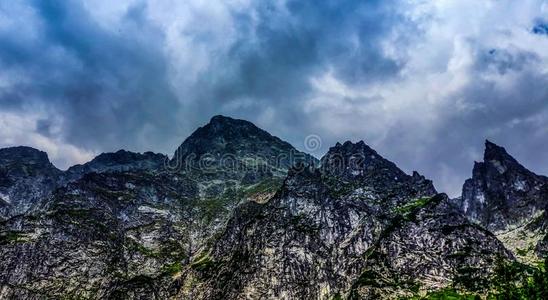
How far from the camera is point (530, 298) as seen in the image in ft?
570

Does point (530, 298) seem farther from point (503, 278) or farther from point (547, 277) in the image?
point (503, 278)

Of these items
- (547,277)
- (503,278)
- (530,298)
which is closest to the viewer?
(503,278)

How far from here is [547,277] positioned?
19988 centimetres

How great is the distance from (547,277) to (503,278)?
8125cm

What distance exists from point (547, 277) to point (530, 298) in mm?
33911

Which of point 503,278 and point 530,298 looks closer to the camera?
point 503,278

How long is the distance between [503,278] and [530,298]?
160 ft

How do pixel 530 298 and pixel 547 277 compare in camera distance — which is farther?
pixel 547 277

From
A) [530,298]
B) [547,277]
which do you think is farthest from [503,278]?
[547,277]

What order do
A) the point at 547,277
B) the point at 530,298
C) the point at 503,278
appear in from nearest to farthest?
the point at 503,278, the point at 530,298, the point at 547,277

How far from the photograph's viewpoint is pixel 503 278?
5428 inches
